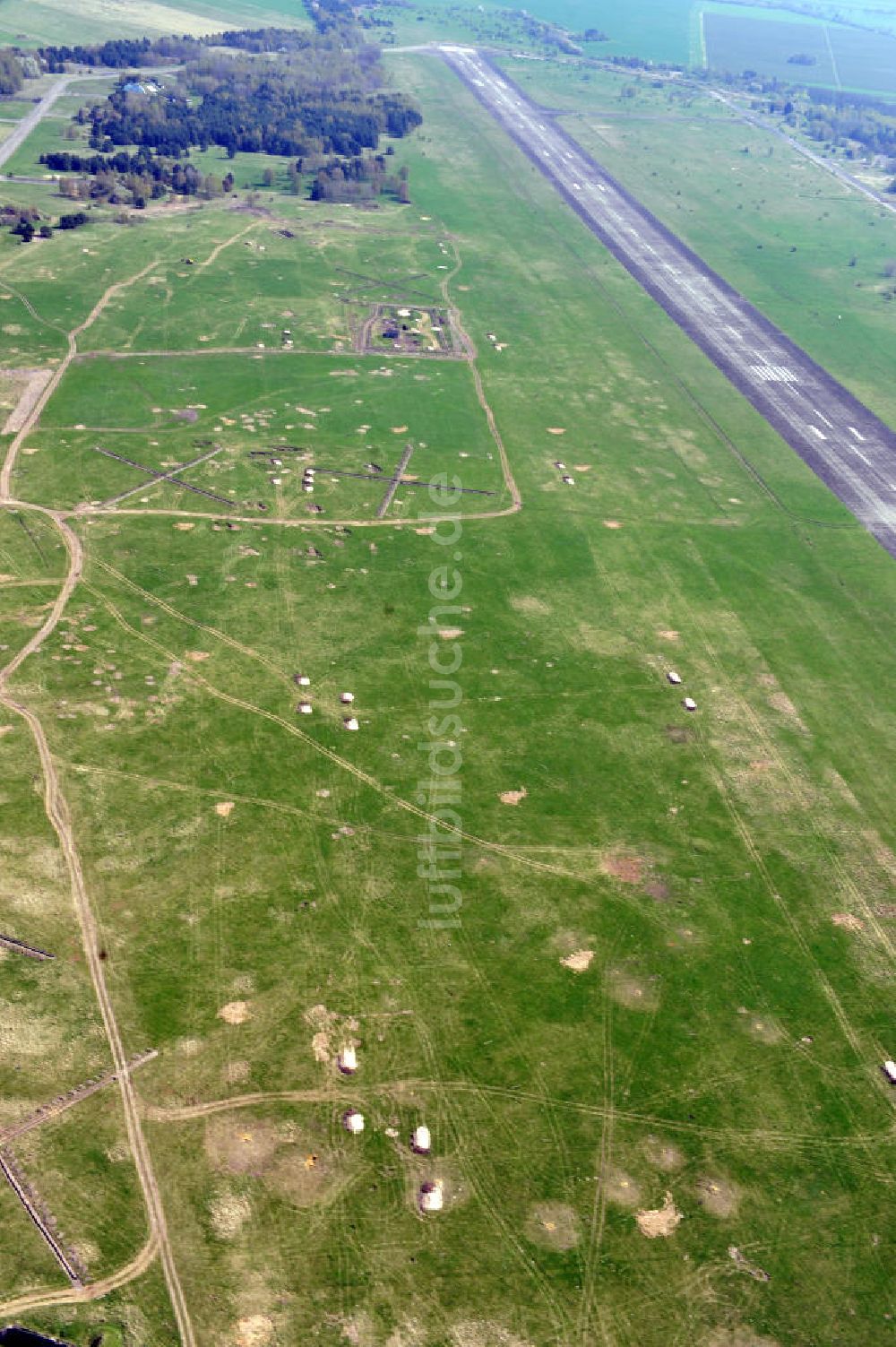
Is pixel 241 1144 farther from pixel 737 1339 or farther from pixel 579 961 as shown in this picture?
pixel 737 1339

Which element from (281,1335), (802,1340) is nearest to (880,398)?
(802,1340)

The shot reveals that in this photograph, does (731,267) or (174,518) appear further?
(731,267)

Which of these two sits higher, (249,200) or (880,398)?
(249,200)

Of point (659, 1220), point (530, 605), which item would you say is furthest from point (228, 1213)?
point (530, 605)

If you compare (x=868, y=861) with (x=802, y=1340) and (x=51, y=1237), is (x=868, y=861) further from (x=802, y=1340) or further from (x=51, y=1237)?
(x=51, y=1237)

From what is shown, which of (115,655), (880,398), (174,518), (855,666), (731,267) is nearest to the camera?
(115,655)

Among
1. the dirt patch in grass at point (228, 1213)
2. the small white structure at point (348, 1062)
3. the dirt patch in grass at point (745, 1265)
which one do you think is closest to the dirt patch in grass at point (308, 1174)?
the dirt patch in grass at point (228, 1213)

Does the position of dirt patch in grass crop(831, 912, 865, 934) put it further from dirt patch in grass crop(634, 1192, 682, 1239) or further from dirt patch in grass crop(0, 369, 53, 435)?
dirt patch in grass crop(0, 369, 53, 435)

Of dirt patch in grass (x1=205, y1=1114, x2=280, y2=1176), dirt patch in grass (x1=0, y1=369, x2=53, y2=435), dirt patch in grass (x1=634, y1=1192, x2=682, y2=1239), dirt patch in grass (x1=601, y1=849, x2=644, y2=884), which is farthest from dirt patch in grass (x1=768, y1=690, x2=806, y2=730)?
dirt patch in grass (x1=0, y1=369, x2=53, y2=435)
